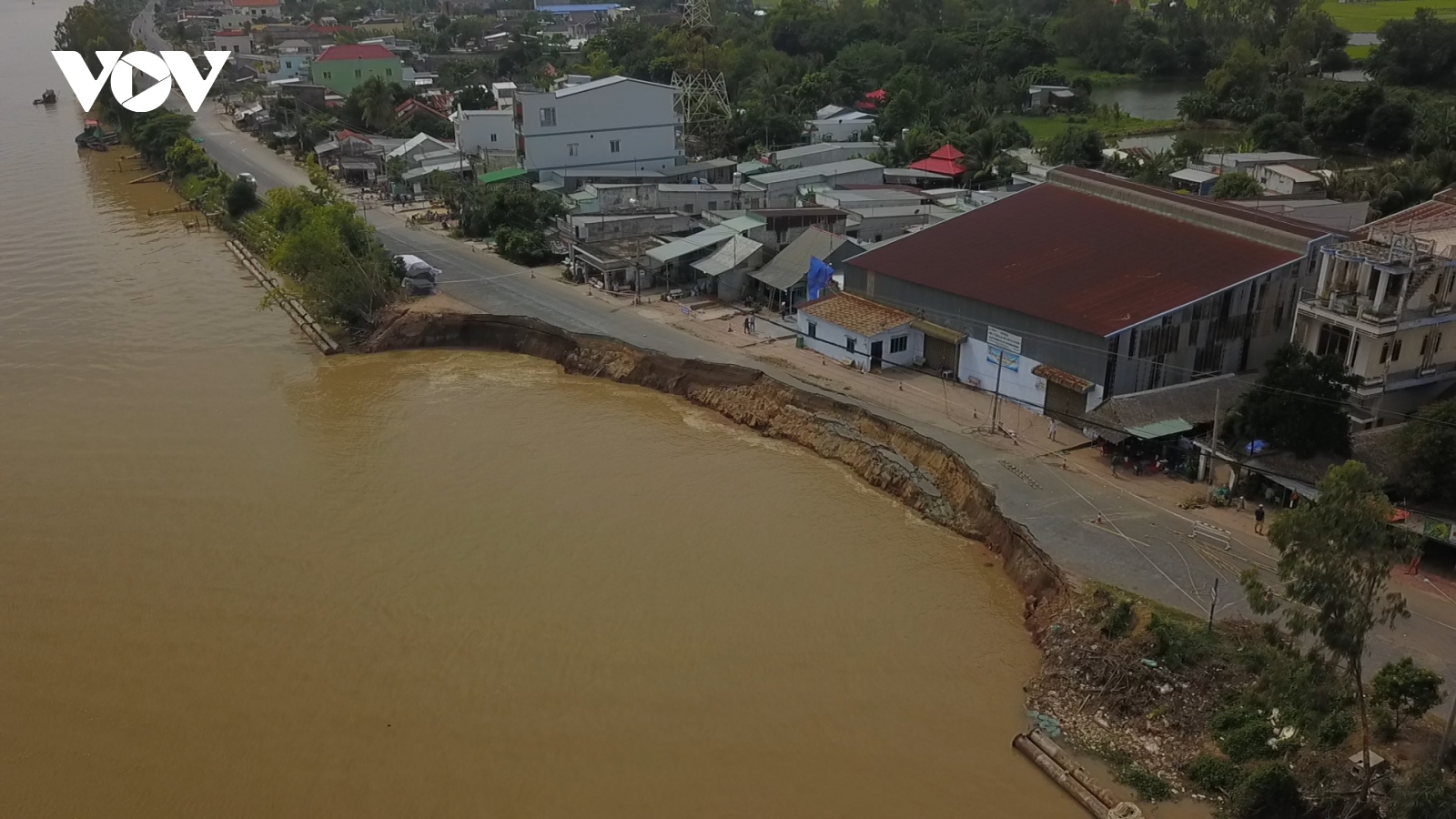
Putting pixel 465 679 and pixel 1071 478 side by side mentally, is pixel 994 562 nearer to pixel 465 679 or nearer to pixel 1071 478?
pixel 1071 478

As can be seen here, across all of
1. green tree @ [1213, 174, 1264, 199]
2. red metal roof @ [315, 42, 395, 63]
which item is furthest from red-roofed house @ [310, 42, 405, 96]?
green tree @ [1213, 174, 1264, 199]

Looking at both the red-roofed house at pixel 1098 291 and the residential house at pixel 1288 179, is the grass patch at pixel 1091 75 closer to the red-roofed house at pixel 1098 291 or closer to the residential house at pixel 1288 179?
the residential house at pixel 1288 179

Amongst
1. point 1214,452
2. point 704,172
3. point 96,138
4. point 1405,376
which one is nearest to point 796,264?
point 1214,452

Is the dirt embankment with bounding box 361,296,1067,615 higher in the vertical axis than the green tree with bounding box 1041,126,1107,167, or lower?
lower

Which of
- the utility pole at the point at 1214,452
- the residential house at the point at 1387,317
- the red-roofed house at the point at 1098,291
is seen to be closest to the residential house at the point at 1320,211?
the red-roofed house at the point at 1098,291

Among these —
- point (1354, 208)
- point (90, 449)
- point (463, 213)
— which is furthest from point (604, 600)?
point (1354, 208)

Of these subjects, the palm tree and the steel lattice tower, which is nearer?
the steel lattice tower

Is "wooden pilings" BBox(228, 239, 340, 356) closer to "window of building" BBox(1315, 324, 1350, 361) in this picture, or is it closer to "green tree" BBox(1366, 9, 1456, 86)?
"window of building" BBox(1315, 324, 1350, 361)
